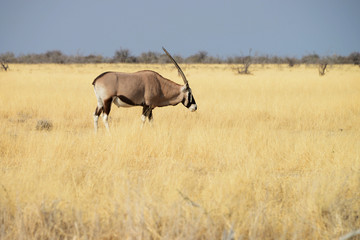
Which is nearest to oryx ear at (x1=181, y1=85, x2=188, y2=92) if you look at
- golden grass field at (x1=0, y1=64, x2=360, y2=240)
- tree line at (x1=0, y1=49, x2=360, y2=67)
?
golden grass field at (x1=0, y1=64, x2=360, y2=240)

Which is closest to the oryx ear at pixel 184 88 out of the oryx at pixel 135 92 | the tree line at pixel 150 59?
the oryx at pixel 135 92

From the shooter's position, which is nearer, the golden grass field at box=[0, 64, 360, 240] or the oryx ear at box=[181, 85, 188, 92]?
the golden grass field at box=[0, 64, 360, 240]

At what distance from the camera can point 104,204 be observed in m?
3.85

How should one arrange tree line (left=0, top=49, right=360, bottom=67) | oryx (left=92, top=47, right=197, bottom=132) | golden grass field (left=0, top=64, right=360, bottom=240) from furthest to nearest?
tree line (left=0, top=49, right=360, bottom=67), oryx (left=92, top=47, right=197, bottom=132), golden grass field (left=0, top=64, right=360, bottom=240)

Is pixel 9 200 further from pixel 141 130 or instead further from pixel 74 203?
pixel 141 130

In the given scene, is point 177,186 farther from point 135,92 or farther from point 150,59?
point 150,59

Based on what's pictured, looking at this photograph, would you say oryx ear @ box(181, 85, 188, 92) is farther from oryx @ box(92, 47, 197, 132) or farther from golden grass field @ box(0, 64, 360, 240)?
golden grass field @ box(0, 64, 360, 240)

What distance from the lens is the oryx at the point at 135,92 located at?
8.48 metres

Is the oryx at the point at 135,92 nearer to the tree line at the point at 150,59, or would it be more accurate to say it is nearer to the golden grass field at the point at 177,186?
the golden grass field at the point at 177,186

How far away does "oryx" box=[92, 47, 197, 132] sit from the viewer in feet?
27.8

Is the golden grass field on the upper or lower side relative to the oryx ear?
lower

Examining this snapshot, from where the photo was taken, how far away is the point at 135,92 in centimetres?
862

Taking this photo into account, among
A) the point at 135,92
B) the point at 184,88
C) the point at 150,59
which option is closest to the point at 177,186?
the point at 135,92

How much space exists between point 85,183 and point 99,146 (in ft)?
6.95
